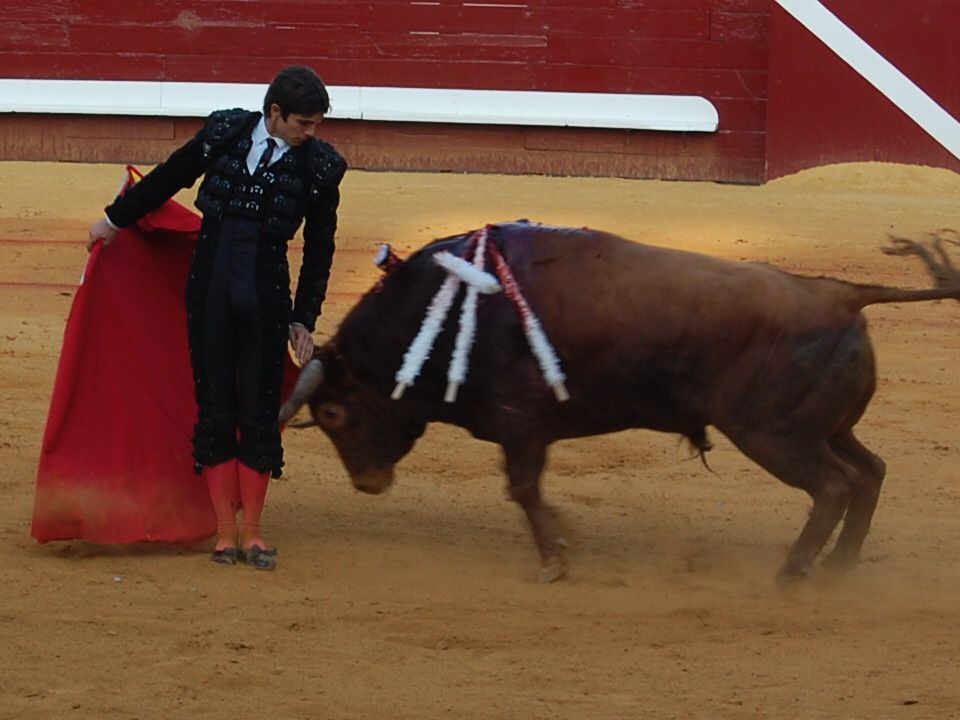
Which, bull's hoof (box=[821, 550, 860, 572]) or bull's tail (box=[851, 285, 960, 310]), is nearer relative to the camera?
bull's tail (box=[851, 285, 960, 310])

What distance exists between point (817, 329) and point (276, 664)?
4.97 ft

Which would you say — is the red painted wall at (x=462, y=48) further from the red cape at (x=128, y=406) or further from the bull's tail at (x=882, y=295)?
the bull's tail at (x=882, y=295)

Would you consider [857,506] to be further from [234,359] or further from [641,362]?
[234,359]

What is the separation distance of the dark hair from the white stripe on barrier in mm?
7980

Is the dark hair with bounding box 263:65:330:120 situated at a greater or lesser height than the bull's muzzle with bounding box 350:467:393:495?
greater

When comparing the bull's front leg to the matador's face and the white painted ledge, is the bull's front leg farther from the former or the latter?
the white painted ledge

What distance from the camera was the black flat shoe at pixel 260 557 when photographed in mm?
4457

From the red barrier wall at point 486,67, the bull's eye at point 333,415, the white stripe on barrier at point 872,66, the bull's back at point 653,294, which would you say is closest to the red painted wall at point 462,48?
the red barrier wall at point 486,67

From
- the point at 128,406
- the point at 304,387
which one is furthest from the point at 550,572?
the point at 128,406

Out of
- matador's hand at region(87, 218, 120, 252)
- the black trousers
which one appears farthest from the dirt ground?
matador's hand at region(87, 218, 120, 252)

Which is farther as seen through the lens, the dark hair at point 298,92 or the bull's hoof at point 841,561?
the bull's hoof at point 841,561

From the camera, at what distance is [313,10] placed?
1209cm

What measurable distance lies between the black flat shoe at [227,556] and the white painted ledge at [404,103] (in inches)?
307

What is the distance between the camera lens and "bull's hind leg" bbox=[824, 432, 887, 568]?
14.8ft
